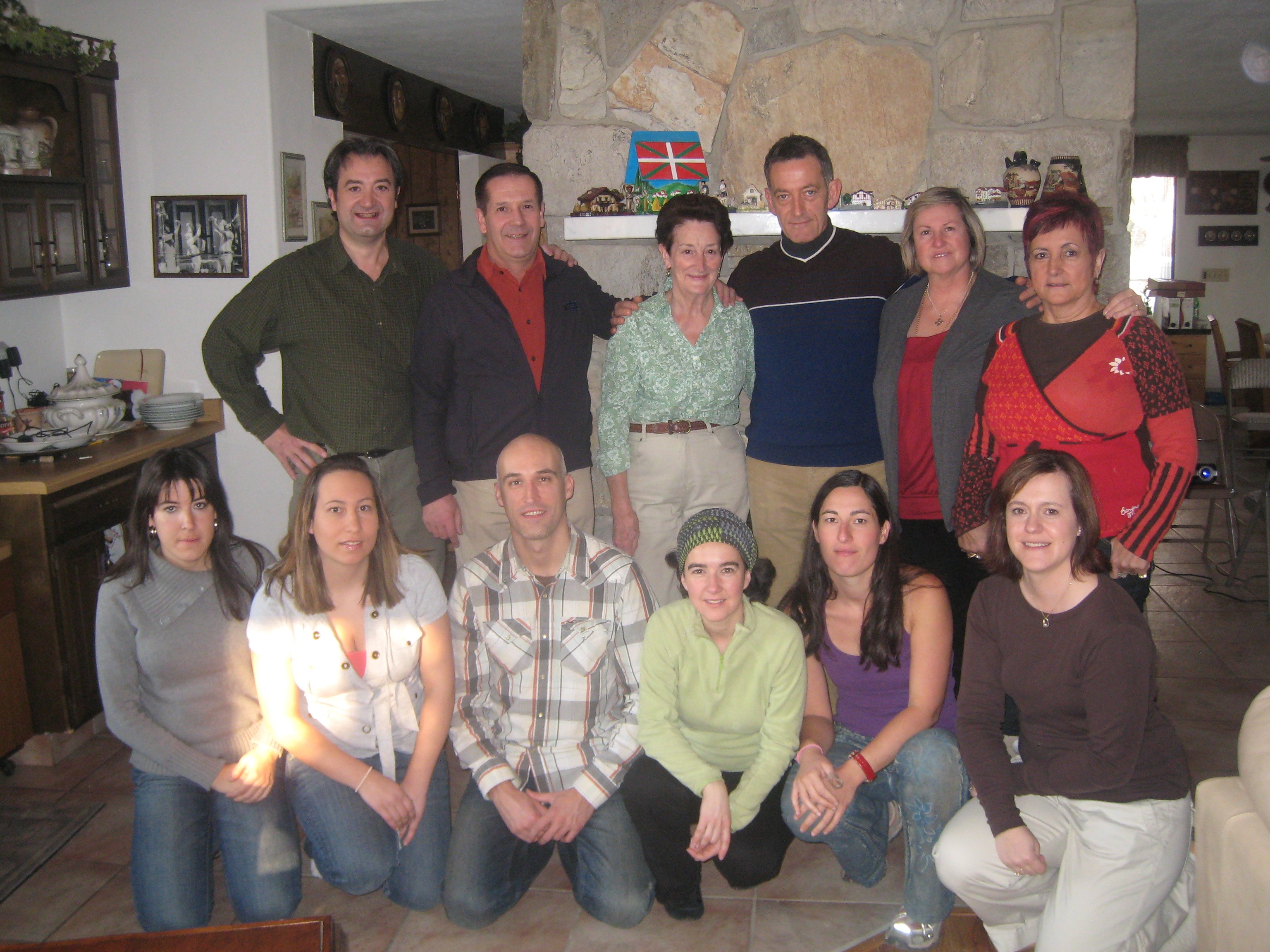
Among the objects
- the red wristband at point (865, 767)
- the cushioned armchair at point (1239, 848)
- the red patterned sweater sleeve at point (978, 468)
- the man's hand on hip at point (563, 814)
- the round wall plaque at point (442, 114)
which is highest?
the round wall plaque at point (442, 114)

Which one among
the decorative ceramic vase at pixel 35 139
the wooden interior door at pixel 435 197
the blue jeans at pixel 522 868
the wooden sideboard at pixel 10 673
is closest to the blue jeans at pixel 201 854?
the blue jeans at pixel 522 868

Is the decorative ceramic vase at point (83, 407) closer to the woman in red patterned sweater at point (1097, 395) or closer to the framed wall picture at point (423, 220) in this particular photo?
the framed wall picture at point (423, 220)

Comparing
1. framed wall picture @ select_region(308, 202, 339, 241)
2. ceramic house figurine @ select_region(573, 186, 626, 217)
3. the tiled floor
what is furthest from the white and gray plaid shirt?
framed wall picture @ select_region(308, 202, 339, 241)

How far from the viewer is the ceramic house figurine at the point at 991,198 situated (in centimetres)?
271

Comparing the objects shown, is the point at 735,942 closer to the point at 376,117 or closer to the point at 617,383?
the point at 617,383

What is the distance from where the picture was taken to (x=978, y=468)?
2133mm

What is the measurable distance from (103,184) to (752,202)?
239cm

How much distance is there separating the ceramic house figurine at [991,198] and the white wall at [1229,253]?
25.6 feet

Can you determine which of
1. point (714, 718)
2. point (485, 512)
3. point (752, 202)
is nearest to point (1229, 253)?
point (752, 202)

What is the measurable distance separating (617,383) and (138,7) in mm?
2584

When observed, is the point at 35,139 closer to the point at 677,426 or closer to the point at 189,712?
the point at 189,712

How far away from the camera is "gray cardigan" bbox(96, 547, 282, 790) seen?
76.7 inches

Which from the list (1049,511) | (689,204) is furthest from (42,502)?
(1049,511)

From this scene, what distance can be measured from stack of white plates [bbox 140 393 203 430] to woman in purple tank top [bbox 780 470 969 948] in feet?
7.85
